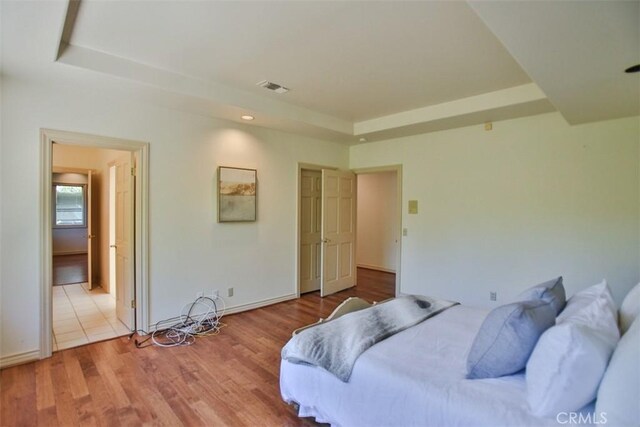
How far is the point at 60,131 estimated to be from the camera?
2971mm

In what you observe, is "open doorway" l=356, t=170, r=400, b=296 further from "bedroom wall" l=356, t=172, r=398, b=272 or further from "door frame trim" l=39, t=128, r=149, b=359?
"door frame trim" l=39, t=128, r=149, b=359

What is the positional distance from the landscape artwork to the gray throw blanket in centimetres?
238

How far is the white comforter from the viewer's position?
138cm

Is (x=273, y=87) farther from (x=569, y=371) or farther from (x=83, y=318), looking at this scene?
(x=83, y=318)

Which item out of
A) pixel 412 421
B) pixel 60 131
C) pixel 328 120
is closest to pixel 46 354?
pixel 60 131

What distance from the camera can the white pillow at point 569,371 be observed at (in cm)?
124

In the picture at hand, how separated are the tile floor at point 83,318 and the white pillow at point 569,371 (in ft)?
12.4

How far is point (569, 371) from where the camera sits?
48.9 inches

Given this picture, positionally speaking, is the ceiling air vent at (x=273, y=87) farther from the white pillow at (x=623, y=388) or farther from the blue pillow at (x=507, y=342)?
the white pillow at (x=623, y=388)

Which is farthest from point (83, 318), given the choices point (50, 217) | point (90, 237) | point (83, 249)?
point (83, 249)

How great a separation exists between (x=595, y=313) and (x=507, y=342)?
49cm

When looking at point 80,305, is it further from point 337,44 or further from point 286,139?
point 337,44

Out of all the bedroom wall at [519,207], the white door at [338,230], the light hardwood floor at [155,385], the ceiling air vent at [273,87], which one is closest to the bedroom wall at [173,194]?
the white door at [338,230]

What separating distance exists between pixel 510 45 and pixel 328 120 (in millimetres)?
2795
